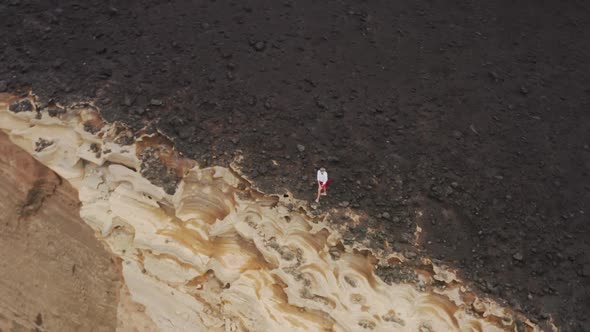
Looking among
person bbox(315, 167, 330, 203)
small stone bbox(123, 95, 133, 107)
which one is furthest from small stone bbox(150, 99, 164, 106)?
person bbox(315, 167, 330, 203)

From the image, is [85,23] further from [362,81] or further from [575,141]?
[575,141]

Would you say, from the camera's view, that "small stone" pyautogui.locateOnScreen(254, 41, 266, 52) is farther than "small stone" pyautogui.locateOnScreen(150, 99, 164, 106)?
Yes

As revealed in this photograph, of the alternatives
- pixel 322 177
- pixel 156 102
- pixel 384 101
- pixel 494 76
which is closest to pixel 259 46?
pixel 156 102

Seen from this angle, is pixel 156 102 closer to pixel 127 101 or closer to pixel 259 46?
pixel 127 101

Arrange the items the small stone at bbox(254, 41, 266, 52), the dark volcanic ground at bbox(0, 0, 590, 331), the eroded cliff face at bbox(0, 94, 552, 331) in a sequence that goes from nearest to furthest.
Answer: the eroded cliff face at bbox(0, 94, 552, 331)
the dark volcanic ground at bbox(0, 0, 590, 331)
the small stone at bbox(254, 41, 266, 52)

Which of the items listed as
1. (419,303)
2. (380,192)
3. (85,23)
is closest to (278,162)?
(380,192)

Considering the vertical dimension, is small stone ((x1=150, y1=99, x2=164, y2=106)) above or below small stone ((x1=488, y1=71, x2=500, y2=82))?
below

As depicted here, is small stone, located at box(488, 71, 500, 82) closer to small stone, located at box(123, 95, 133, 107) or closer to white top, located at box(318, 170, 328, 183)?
white top, located at box(318, 170, 328, 183)
